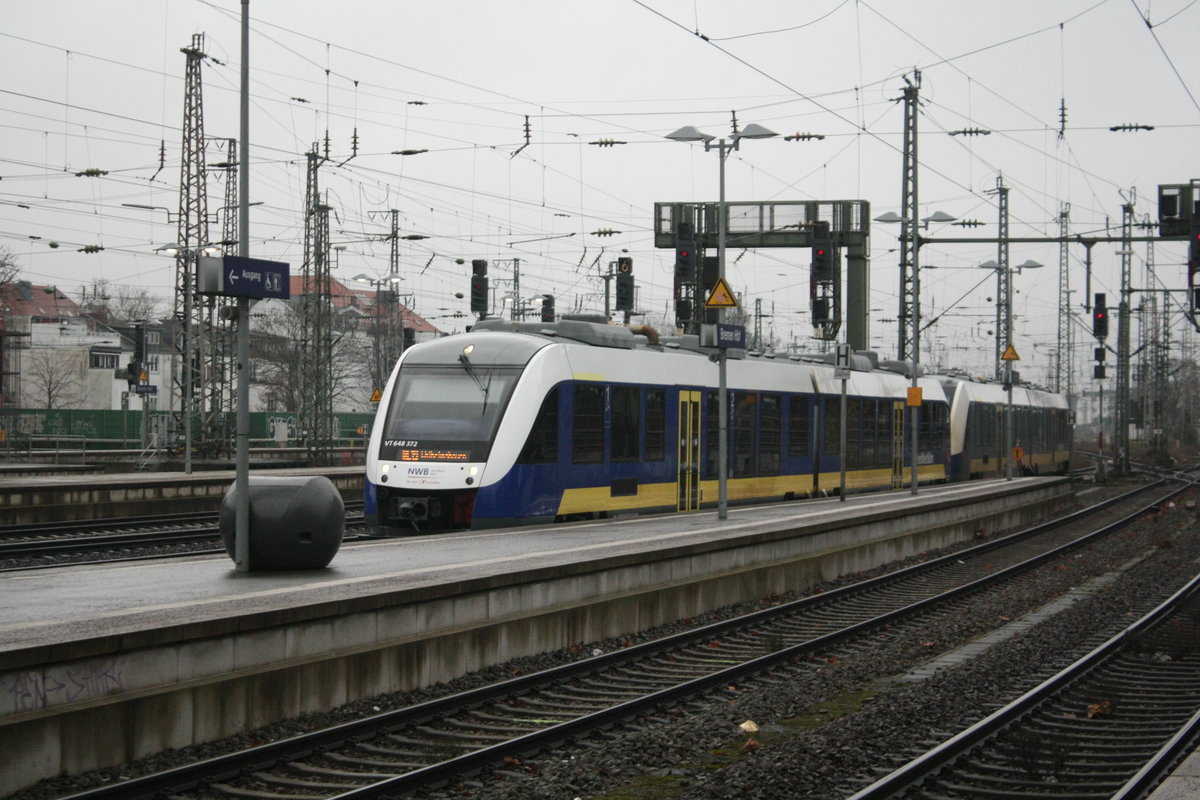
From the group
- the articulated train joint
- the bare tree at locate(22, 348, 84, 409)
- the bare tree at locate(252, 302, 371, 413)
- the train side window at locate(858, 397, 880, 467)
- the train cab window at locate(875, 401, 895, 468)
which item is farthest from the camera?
the bare tree at locate(22, 348, 84, 409)

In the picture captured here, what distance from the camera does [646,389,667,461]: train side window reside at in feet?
73.8

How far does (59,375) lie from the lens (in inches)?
3538

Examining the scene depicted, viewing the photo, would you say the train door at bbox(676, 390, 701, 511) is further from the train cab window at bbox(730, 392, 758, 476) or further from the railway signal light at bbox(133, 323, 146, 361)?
the railway signal light at bbox(133, 323, 146, 361)

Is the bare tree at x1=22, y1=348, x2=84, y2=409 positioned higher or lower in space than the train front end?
higher

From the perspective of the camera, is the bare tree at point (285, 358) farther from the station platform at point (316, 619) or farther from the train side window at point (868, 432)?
the station platform at point (316, 619)

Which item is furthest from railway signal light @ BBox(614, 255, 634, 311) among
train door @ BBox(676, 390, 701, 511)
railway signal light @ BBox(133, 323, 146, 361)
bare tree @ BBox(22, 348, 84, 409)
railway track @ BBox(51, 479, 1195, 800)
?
bare tree @ BBox(22, 348, 84, 409)

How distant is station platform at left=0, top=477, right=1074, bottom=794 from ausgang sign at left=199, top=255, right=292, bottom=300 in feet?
8.67

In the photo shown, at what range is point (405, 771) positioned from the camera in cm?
845

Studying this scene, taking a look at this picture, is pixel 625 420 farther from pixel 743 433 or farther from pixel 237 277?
pixel 237 277

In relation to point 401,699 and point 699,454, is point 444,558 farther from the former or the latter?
point 699,454

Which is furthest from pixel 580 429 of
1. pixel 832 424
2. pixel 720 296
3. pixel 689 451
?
pixel 832 424

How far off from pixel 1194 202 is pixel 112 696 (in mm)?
24982

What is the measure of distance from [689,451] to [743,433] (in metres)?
2.82

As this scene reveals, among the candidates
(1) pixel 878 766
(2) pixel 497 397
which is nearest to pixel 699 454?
(2) pixel 497 397
